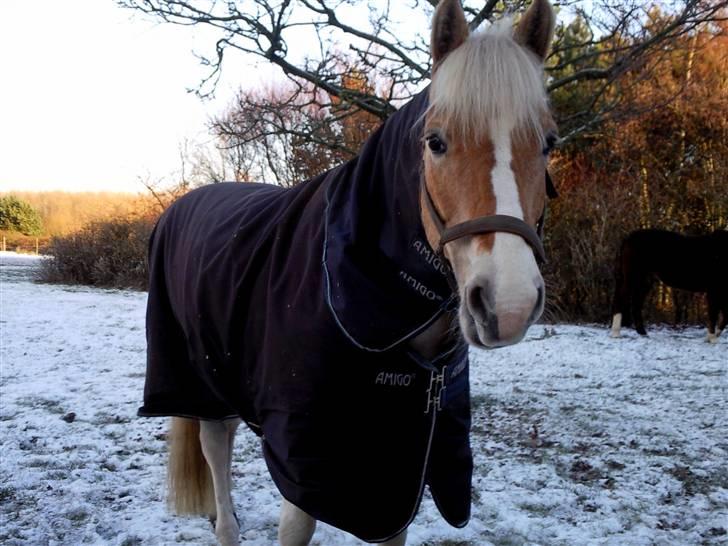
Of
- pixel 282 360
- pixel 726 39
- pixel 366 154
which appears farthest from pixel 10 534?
pixel 726 39

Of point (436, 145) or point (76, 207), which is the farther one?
point (76, 207)

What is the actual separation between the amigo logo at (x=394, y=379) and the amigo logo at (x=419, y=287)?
274mm

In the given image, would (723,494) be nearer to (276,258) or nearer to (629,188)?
(276,258)

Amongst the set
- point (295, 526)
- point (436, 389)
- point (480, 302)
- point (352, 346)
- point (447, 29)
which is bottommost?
point (295, 526)

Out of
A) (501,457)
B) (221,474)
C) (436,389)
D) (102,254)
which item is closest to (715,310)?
(501,457)

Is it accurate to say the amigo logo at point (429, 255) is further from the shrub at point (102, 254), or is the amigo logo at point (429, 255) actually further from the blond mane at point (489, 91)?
the shrub at point (102, 254)

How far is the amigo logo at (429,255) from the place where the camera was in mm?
1472

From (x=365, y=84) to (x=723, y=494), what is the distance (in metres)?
4.88

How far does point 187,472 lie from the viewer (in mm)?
2807

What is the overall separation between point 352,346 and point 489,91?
75 centimetres

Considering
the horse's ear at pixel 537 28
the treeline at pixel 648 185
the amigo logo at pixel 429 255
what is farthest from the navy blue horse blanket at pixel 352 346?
the treeline at pixel 648 185

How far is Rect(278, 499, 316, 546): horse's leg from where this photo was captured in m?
1.93

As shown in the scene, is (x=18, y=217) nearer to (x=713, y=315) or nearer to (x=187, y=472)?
(x=713, y=315)

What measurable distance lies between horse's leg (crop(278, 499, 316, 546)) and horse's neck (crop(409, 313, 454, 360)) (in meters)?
0.69
